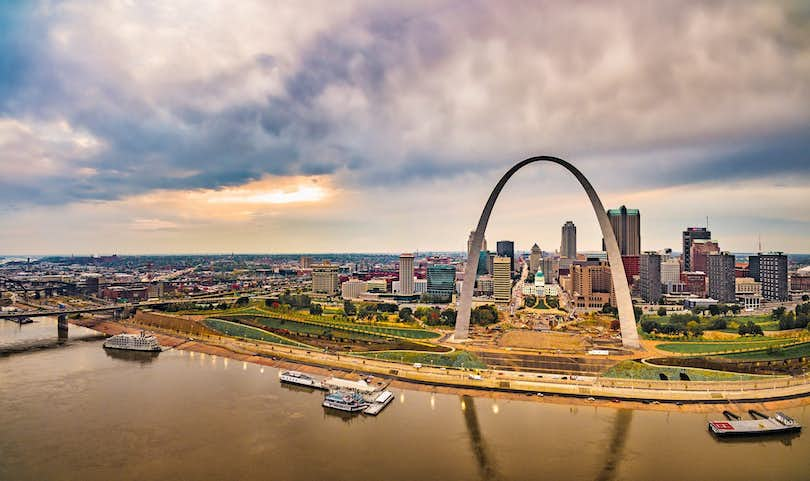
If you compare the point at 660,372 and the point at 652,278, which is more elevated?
the point at 652,278

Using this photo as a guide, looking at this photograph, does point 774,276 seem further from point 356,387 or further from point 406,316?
point 356,387

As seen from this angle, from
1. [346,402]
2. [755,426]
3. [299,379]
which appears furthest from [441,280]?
[755,426]

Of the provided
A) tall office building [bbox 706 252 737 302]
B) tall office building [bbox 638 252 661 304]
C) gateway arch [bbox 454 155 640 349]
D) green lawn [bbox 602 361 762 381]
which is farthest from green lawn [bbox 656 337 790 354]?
tall office building [bbox 706 252 737 302]

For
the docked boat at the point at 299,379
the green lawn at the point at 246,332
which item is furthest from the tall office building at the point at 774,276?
the docked boat at the point at 299,379

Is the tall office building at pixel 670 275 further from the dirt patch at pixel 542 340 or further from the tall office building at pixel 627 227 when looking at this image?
the dirt patch at pixel 542 340

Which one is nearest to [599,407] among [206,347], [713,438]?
[713,438]
